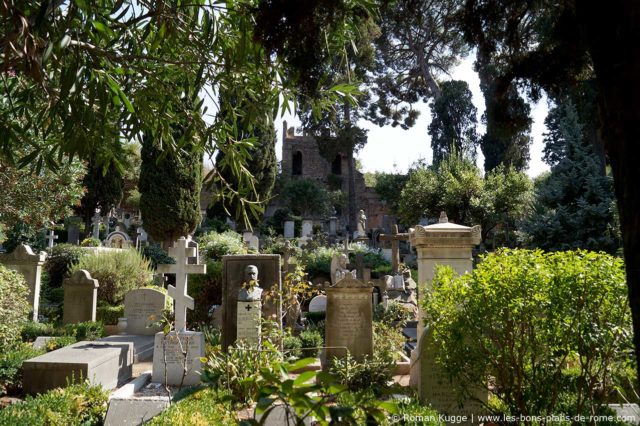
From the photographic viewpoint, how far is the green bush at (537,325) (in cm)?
375

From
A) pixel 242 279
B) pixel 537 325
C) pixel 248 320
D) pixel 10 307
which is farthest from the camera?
pixel 242 279

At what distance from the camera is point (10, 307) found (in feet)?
23.9

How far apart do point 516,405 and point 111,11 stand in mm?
4616

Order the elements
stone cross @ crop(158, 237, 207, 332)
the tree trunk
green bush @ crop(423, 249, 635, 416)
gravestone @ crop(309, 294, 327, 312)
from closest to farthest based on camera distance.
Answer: the tree trunk → green bush @ crop(423, 249, 635, 416) → stone cross @ crop(158, 237, 207, 332) → gravestone @ crop(309, 294, 327, 312)

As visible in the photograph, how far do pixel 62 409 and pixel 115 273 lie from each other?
8.89m

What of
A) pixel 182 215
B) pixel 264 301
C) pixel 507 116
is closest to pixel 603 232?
pixel 264 301

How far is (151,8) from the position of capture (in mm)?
3939

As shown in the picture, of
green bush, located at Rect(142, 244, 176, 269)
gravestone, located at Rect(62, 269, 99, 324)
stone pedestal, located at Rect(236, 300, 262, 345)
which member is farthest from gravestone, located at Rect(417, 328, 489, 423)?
green bush, located at Rect(142, 244, 176, 269)

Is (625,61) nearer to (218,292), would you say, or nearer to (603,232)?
(218,292)

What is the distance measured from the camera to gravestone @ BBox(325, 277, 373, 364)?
7344 millimetres

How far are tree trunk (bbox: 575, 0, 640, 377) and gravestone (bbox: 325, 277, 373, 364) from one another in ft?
18.9

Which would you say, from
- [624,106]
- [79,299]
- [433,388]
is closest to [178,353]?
[433,388]

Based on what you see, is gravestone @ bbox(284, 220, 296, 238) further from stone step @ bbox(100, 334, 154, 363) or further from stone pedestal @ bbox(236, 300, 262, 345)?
stone pedestal @ bbox(236, 300, 262, 345)

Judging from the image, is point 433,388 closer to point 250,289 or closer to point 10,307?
point 250,289
